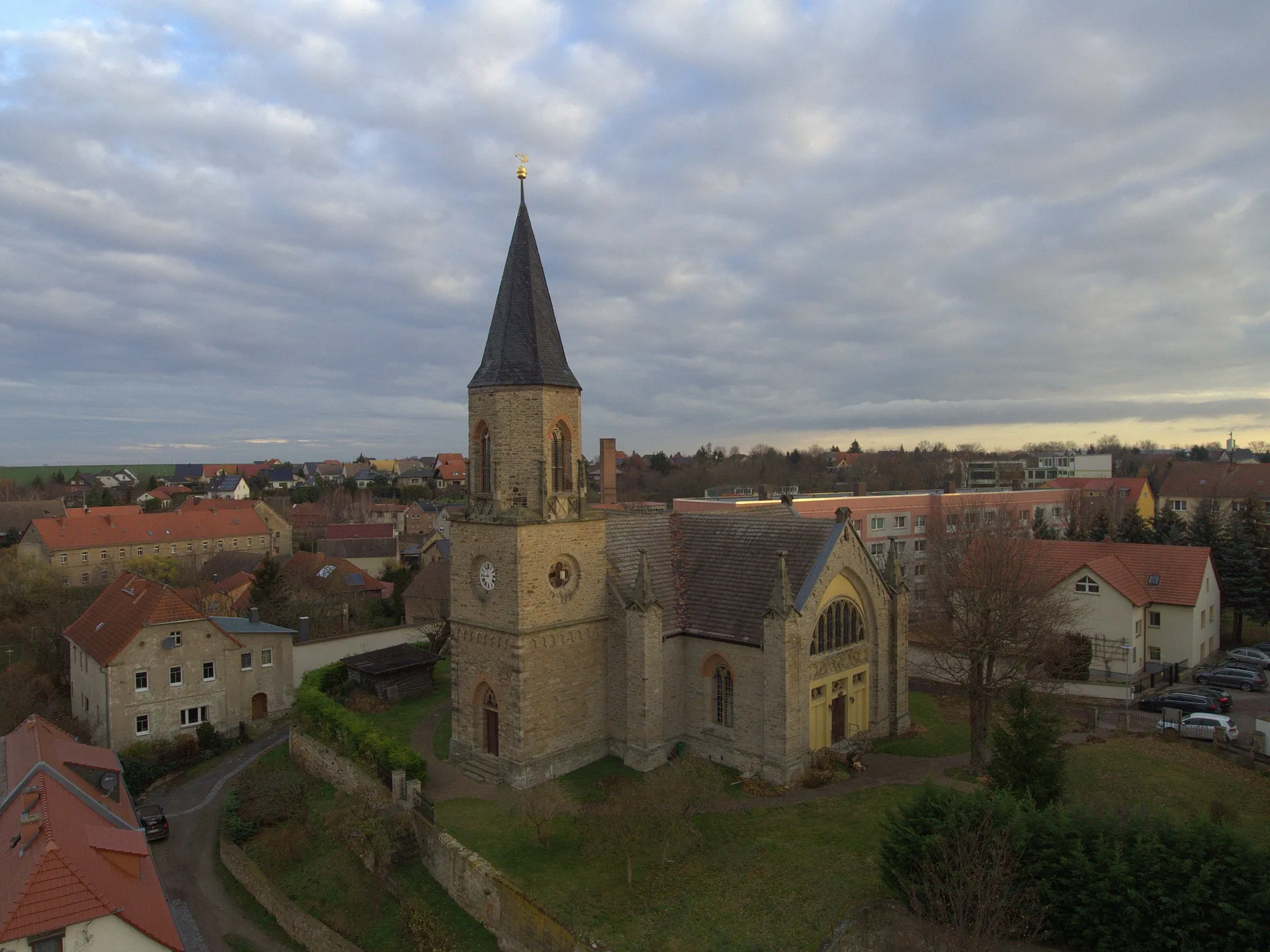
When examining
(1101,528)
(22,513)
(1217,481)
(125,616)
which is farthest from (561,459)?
(22,513)

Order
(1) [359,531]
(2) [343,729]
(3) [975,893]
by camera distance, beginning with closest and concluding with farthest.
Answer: (3) [975,893]
(2) [343,729]
(1) [359,531]

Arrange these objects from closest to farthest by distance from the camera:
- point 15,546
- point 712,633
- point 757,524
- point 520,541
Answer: point 520,541 < point 712,633 < point 757,524 < point 15,546

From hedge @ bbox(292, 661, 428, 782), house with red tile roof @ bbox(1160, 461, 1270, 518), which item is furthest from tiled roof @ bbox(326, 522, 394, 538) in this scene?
house with red tile roof @ bbox(1160, 461, 1270, 518)

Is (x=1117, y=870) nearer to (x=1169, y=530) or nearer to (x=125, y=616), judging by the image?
(x=125, y=616)

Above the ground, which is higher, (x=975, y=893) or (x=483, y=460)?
(x=483, y=460)

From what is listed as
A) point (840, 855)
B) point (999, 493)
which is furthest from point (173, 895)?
point (999, 493)

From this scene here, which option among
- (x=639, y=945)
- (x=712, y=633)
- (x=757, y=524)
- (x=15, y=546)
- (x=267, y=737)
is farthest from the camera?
(x=15, y=546)

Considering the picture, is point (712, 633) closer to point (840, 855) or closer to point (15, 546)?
point (840, 855)

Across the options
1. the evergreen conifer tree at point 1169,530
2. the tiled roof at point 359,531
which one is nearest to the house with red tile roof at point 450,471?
the tiled roof at point 359,531
